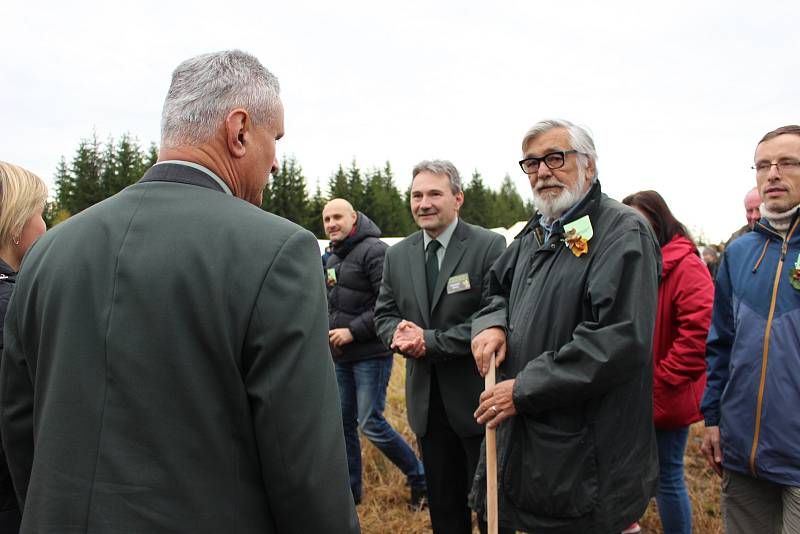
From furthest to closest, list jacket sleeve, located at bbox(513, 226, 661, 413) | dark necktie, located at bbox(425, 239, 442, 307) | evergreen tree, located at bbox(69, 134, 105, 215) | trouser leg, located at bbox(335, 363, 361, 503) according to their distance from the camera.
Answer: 1. evergreen tree, located at bbox(69, 134, 105, 215)
2. trouser leg, located at bbox(335, 363, 361, 503)
3. dark necktie, located at bbox(425, 239, 442, 307)
4. jacket sleeve, located at bbox(513, 226, 661, 413)

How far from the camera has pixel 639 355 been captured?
2230mm

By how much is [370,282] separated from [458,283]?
1.45 metres

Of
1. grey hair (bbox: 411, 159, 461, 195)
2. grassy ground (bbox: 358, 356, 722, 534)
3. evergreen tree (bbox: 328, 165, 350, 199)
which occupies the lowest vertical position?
grassy ground (bbox: 358, 356, 722, 534)

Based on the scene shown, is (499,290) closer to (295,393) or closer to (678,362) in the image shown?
(678,362)

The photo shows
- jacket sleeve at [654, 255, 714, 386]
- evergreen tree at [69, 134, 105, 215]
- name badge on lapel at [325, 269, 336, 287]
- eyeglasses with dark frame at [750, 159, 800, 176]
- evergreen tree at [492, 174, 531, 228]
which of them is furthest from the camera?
evergreen tree at [492, 174, 531, 228]

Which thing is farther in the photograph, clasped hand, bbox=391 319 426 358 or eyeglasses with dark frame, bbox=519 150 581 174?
clasped hand, bbox=391 319 426 358

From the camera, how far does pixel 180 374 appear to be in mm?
1237

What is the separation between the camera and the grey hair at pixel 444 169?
12.2ft

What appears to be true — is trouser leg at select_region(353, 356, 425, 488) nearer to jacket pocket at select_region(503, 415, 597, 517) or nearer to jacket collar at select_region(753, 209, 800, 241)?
jacket pocket at select_region(503, 415, 597, 517)

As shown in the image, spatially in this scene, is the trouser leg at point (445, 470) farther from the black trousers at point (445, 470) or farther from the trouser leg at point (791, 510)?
the trouser leg at point (791, 510)

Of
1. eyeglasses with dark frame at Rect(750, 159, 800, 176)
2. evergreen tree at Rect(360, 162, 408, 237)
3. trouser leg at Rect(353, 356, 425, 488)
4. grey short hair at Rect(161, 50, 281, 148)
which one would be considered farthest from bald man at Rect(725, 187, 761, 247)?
evergreen tree at Rect(360, 162, 408, 237)

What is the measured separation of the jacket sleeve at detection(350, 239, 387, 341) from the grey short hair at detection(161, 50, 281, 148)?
3187 mm

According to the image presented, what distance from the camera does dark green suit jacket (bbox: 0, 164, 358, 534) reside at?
4.04 ft

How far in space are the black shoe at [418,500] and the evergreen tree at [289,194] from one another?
49006mm
